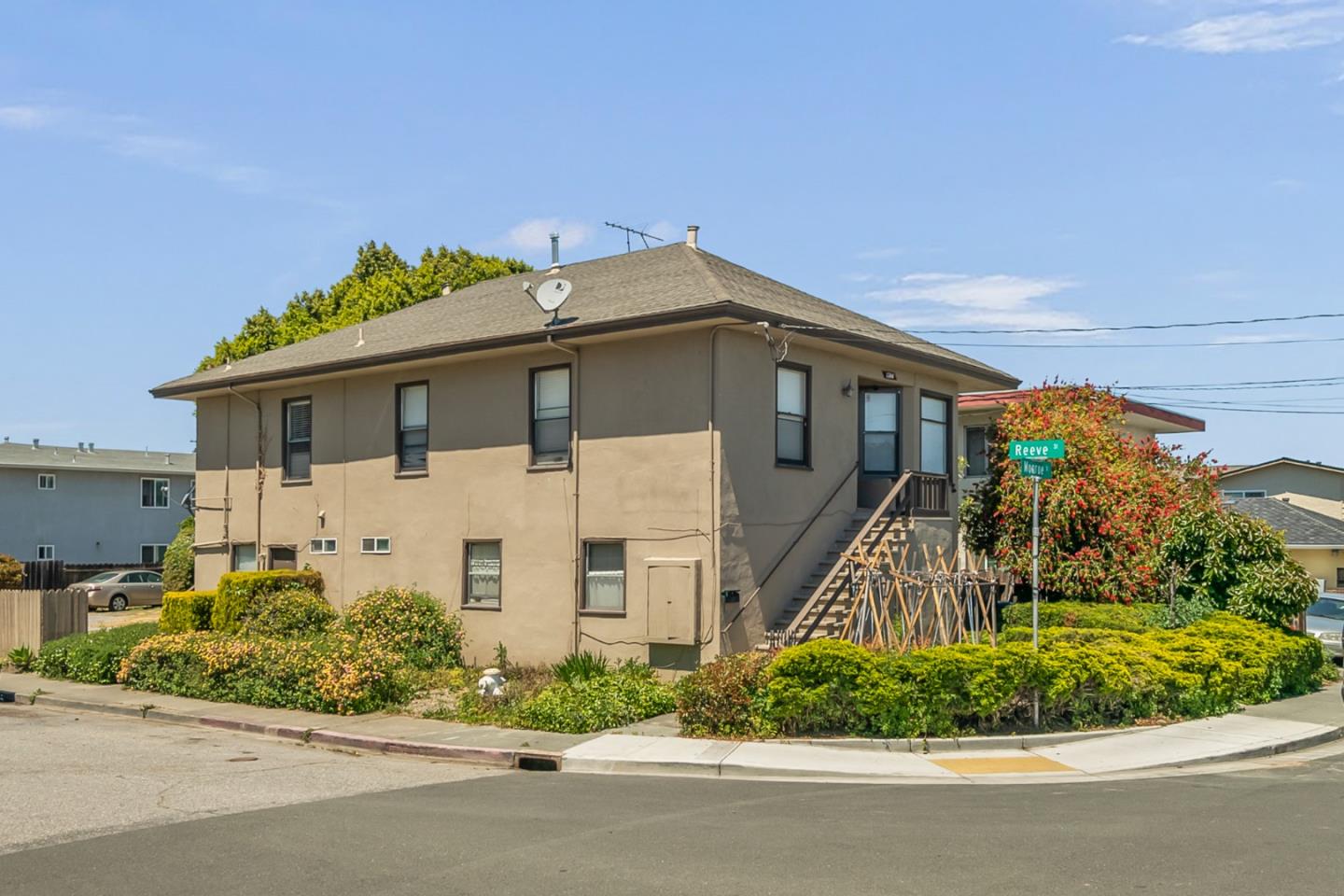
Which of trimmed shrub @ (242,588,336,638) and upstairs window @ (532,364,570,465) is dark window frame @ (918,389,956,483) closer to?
upstairs window @ (532,364,570,465)

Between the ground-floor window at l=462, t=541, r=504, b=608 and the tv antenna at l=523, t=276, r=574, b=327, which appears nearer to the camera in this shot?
the tv antenna at l=523, t=276, r=574, b=327

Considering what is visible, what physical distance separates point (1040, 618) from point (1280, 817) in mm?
10640

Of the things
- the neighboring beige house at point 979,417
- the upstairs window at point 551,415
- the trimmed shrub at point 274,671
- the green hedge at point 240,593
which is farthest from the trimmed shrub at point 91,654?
the neighboring beige house at point 979,417

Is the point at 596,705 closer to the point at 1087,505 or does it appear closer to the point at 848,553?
the point at 848,553

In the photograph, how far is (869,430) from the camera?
21188 millimetres

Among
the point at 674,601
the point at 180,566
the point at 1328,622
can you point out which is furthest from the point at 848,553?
the point at 180,566

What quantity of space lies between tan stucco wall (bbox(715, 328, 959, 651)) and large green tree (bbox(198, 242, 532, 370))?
23104 mm

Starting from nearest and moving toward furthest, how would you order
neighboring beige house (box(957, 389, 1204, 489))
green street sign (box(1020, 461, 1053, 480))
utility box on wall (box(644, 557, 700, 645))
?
green street sign (box(1020, 461, 1053, 480)) → utility box on wall (box(644, 557, 700, 645)) → neighboring beige house (box(957, 389, 1204, 489))

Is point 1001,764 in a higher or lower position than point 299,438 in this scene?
lower

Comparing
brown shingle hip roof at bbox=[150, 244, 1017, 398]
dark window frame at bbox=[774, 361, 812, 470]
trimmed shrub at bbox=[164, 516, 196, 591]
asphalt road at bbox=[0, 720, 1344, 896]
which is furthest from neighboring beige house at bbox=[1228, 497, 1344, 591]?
trimmed shrub at bbox=[164, 516, 196, 591]

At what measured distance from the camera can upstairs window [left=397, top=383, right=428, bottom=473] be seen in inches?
851

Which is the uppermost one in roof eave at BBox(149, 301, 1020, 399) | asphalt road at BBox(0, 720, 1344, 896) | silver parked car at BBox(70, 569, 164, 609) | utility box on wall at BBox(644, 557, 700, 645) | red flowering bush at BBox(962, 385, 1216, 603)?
roof eave at BBox(149, 301, 1020, 399)

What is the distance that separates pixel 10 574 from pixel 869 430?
25.5 m

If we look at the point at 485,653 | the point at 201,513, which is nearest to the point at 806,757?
the point at 485,653
